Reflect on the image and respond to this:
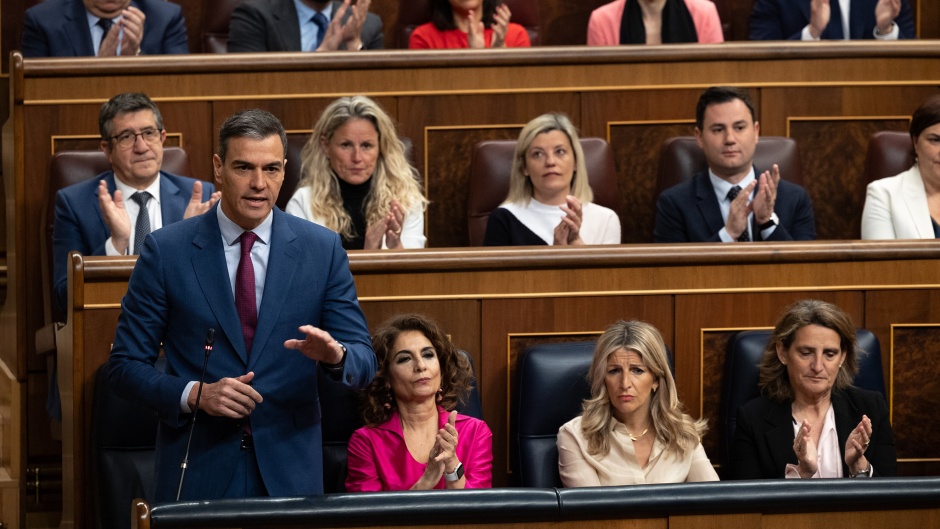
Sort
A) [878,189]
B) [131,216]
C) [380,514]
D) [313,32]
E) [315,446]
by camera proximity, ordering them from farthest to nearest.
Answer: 1. [313,32]
2. [878,189]
3. [131,216]
4. [315,446]
5. [380,514]

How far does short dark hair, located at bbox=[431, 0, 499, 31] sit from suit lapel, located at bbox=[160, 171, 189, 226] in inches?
30.7

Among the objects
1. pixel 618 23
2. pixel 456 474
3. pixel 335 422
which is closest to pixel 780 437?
pixel 456 474

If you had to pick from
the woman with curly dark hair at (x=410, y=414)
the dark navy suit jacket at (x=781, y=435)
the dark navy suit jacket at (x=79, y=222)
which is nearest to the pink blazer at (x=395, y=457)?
the woman with curly dark hair at (x=410, y=414)

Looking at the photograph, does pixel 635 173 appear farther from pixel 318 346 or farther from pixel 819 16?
pixel 318 346

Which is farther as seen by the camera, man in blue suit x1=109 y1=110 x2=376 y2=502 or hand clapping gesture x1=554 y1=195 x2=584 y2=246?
hand clapping gesture x1=554 y1=195 x2=584 y2=246

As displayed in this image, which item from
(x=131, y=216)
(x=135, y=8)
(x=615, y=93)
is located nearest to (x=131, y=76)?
(x=135, y=8)

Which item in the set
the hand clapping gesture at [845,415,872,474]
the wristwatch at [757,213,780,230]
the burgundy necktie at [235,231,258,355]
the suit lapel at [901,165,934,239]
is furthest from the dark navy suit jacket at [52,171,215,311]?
the suit lapel at [901,165,934,239]

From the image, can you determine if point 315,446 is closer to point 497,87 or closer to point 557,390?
point 557,390

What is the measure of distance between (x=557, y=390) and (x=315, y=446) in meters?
0.41

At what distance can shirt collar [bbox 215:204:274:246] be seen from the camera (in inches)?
53.7

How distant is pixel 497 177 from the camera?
2264mm

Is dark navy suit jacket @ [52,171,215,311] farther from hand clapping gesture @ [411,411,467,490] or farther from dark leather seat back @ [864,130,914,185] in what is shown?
dark leather seat back @ [864,130,914,185]

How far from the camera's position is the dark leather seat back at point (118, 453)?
1568mm

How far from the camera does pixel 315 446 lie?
138cm
